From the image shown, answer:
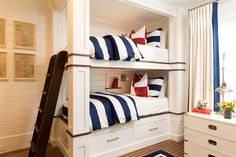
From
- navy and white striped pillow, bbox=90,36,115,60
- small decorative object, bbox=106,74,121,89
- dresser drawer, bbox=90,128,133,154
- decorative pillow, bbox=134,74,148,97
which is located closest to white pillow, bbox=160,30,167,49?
decorative pillow, bbox=134,74,148,97

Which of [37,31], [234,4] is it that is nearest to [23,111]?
[37,31]

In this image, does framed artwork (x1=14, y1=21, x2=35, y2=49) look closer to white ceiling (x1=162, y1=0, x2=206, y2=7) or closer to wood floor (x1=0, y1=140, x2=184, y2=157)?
wood floor (x1=0, y1=140, x2=184, y2=157)

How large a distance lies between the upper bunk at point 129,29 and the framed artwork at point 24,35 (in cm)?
106

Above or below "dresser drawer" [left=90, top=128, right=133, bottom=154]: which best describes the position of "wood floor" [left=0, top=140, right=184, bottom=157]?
below

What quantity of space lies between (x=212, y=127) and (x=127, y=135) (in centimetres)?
116

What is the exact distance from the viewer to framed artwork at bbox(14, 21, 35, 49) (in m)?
2.54

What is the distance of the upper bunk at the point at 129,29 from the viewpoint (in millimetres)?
Result: 2135

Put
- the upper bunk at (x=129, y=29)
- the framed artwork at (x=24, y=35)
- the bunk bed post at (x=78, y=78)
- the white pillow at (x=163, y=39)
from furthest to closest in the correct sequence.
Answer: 1. the white pillow at (x=163, y=39)
2. the framed artwork at (x=24, y=35)
3. the upper bunk at (x=129, y=29)
4. the bunk bed post at (x=78, y=78)

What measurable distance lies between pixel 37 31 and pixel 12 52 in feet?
1.73

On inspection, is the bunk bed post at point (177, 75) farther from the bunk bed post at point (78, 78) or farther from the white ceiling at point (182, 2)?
the bunk bed post at point (78, 78)

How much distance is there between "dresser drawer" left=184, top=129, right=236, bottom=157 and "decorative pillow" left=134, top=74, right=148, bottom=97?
0.95 meters

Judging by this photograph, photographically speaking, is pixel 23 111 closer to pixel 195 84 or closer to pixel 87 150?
pixel 87 150

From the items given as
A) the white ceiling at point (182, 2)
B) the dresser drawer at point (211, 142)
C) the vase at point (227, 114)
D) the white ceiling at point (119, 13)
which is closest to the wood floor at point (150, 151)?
the dresser drawer at point (211, 142)

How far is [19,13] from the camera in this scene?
2576mm
